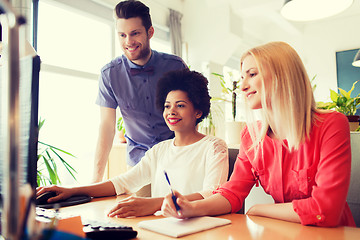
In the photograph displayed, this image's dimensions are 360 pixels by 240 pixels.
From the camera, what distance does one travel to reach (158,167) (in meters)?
1.55

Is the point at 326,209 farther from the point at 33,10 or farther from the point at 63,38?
the point at 63,38

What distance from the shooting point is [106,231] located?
74cm

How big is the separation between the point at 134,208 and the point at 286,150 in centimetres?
55

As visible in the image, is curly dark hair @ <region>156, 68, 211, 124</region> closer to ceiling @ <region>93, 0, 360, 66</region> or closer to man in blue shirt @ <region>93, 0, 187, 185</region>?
man in blue shirt @ <region>93, 0, 187, 185</region>

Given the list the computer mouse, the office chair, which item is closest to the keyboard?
the computer mouse

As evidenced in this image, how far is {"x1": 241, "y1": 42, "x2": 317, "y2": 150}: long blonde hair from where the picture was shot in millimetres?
1090

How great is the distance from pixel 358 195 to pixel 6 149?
59.3 inches

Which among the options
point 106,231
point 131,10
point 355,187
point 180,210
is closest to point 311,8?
point 131,10

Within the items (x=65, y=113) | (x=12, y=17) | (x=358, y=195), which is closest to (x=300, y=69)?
(x=358, y=195)

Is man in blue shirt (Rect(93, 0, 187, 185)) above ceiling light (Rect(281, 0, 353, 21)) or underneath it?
underneath

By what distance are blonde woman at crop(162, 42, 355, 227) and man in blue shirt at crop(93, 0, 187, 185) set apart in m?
0.78

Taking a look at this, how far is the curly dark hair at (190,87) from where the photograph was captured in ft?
5.24

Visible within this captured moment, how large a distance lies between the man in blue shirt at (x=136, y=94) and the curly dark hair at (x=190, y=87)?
237mm

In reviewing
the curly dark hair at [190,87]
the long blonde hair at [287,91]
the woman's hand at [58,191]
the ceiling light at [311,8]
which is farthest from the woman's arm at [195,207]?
the ceiling light at [311,8]
